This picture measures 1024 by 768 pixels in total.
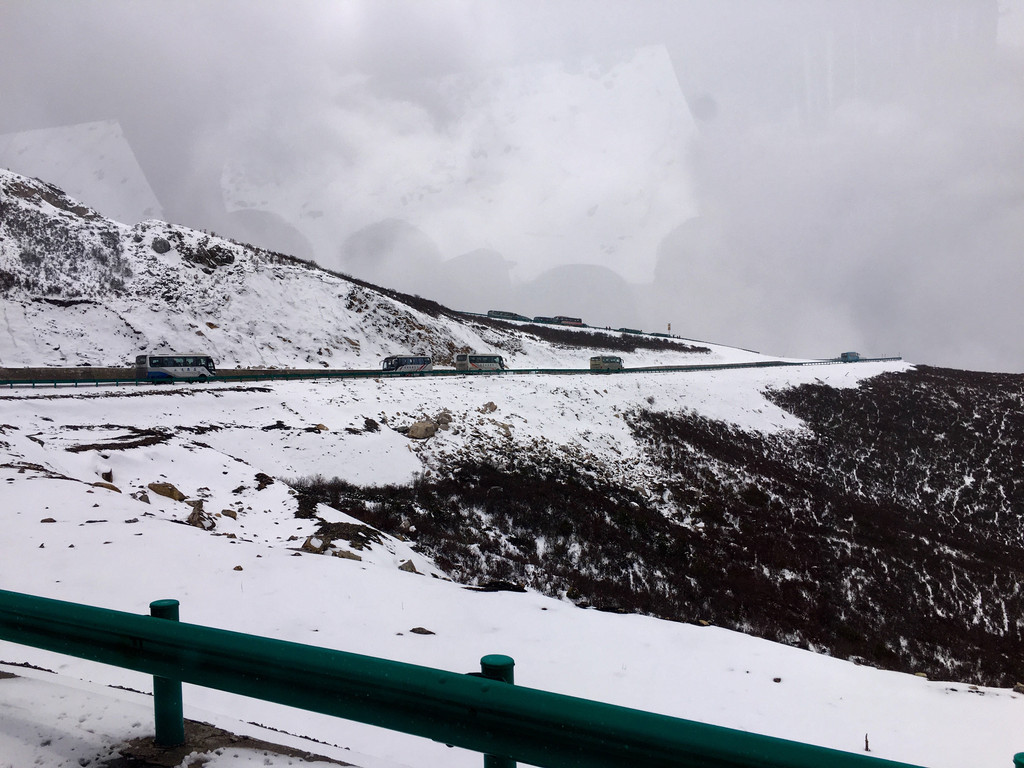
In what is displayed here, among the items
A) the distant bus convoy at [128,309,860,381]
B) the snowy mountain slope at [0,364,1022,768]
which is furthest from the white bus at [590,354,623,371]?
the snowy mountain slope at [0,364,1022,768]

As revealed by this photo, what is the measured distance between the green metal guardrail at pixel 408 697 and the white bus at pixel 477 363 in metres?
43.3

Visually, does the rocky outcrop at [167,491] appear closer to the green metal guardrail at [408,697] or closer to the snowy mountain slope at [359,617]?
the snowy mountain slope at [359,617]

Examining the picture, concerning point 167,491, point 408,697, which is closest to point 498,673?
point 408,697

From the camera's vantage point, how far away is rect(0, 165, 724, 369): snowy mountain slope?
137 ft

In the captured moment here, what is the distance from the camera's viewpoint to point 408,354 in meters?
58.7

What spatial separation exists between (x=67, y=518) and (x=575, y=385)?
34635 mm

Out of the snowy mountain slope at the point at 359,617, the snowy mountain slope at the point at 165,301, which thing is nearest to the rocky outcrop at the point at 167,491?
→ the snowy mountain slope at the point at 359,617

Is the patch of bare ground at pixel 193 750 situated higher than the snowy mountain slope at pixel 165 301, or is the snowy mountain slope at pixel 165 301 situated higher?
the snowy mountain slope at pixel 165 301

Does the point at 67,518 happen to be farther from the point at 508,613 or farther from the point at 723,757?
the point at 723,757

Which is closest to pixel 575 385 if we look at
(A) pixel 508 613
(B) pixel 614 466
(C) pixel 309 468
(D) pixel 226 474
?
(B) pixel 614 466

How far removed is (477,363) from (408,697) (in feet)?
158

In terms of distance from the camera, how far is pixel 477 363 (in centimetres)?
5044

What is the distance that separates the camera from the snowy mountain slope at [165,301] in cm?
4175

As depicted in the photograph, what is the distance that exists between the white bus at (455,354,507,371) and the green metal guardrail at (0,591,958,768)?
142ft
